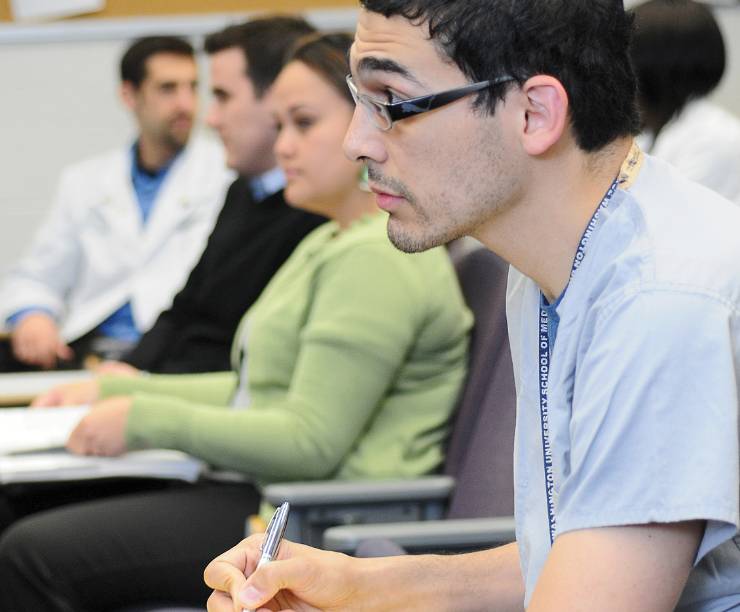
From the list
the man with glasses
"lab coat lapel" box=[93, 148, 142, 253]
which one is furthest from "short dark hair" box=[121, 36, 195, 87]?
the man with glasses

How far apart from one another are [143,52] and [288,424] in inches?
88.3

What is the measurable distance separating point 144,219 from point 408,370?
1895 millimetres

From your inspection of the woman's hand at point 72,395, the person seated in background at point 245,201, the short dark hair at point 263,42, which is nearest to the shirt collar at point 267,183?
the person seated in background at point 245,201

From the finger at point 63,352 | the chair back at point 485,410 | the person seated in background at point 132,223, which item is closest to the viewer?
the chair back at point 485,410

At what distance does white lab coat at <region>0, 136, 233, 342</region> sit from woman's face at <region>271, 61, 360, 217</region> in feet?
4.55

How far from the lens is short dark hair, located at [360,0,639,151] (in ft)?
3.09

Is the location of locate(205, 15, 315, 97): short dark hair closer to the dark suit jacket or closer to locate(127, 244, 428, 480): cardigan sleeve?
the dark suit jacket

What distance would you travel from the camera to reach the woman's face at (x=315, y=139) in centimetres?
188

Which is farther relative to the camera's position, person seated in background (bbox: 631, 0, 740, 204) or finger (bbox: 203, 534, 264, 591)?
person seated in background (bbox: 631, 0, 740, 204)

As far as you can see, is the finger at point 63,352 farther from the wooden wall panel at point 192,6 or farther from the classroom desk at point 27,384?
the wooden wall panel at point 192,6

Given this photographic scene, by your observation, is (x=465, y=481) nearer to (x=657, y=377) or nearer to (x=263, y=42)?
(x=657, y=377)

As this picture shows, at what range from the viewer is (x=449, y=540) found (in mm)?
1415

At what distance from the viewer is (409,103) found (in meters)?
0.97

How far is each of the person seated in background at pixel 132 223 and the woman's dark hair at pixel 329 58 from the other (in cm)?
141
